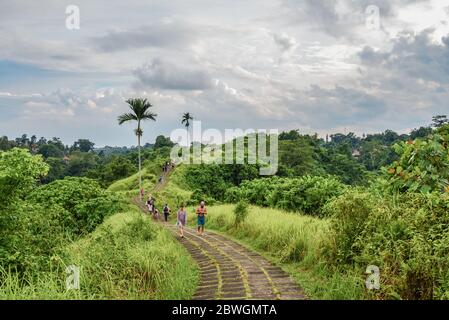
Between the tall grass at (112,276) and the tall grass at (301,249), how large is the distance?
199 cm

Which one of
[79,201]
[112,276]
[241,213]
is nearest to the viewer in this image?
[112,276]

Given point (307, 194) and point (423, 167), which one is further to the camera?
A: point (307, 194)

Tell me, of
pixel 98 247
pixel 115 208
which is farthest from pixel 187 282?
pixel 115 208

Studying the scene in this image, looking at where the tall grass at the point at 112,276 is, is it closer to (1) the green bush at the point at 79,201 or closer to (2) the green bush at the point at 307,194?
(2) the green bush at the point at 307,194

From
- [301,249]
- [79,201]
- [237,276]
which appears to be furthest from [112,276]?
[79,201]

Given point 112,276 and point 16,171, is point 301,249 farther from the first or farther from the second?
point 16,171

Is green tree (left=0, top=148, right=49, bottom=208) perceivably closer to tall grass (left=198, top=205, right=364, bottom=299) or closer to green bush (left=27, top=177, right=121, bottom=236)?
tall grass (left=198, top=205, right=364, bottom=299)

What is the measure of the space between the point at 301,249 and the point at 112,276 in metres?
4.18

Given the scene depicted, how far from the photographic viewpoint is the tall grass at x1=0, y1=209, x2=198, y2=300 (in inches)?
209

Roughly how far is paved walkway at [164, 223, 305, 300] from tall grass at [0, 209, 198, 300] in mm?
361

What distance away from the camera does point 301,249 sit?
8969 mm

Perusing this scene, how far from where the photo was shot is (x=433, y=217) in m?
5.77
